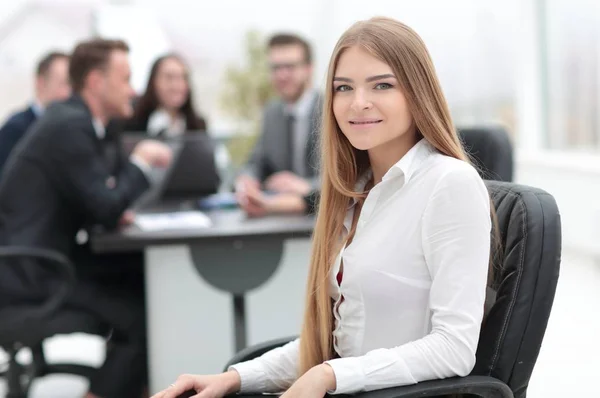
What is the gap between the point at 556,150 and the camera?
6.43 metres

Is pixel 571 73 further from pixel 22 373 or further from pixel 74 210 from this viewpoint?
pixel 22 373

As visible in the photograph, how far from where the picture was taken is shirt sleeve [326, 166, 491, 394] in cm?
122

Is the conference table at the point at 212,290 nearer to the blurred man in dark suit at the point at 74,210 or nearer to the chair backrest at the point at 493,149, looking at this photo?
the blurred man in dark suit at the point at 74,210

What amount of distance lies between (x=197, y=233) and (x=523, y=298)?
1603 mm

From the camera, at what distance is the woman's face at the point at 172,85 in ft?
14.7

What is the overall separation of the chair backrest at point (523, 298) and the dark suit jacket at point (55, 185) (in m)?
1.75

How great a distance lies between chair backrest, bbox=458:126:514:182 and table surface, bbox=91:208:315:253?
27.4 inches

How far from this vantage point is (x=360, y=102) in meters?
1.30

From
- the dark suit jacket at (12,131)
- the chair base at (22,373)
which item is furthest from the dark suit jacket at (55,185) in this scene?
the dark suit jacket at (12,131)

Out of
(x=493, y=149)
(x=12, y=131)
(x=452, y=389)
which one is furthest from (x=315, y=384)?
(x=12, y=131)

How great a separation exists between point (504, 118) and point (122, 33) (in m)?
3.61

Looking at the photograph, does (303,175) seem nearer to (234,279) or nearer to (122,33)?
(234,279)

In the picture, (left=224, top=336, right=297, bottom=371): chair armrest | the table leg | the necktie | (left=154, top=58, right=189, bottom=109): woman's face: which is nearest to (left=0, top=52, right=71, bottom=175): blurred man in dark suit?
(left=154, top=58, right=189, bottom=109): woman's face

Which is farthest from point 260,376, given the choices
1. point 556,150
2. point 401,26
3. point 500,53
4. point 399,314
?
point 500,53
